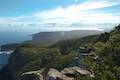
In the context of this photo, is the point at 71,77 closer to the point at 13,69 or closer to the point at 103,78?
the point at 103,78

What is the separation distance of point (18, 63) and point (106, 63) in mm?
136348

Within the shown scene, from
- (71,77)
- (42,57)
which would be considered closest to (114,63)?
(71,77)

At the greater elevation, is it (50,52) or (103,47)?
(103,47)

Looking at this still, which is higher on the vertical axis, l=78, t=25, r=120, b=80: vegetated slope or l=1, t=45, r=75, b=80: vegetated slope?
l=78, t=25, r=120, b=80: vegetated slope

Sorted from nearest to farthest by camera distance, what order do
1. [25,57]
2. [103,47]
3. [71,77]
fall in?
1. [103,47]
2. [71,77]
3. [25,57]

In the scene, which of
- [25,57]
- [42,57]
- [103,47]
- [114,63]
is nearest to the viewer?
[114,63]

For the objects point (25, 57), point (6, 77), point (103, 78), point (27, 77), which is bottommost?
point (6, 77)

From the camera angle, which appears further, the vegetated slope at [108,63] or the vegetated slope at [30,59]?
the vegetated slope at [30,59]

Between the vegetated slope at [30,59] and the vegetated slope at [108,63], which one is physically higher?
the vegetated slope at [108,63]

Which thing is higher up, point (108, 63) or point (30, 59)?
point (108, 63)

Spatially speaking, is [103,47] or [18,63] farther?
[18,63]

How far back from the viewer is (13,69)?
168 meters

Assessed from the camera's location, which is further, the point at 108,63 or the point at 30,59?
→ the point at 30,59

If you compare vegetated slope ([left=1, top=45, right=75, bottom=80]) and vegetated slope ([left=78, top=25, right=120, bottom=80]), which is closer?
vegetated slope ([left=78, top=25, right=120, bottom=80])
